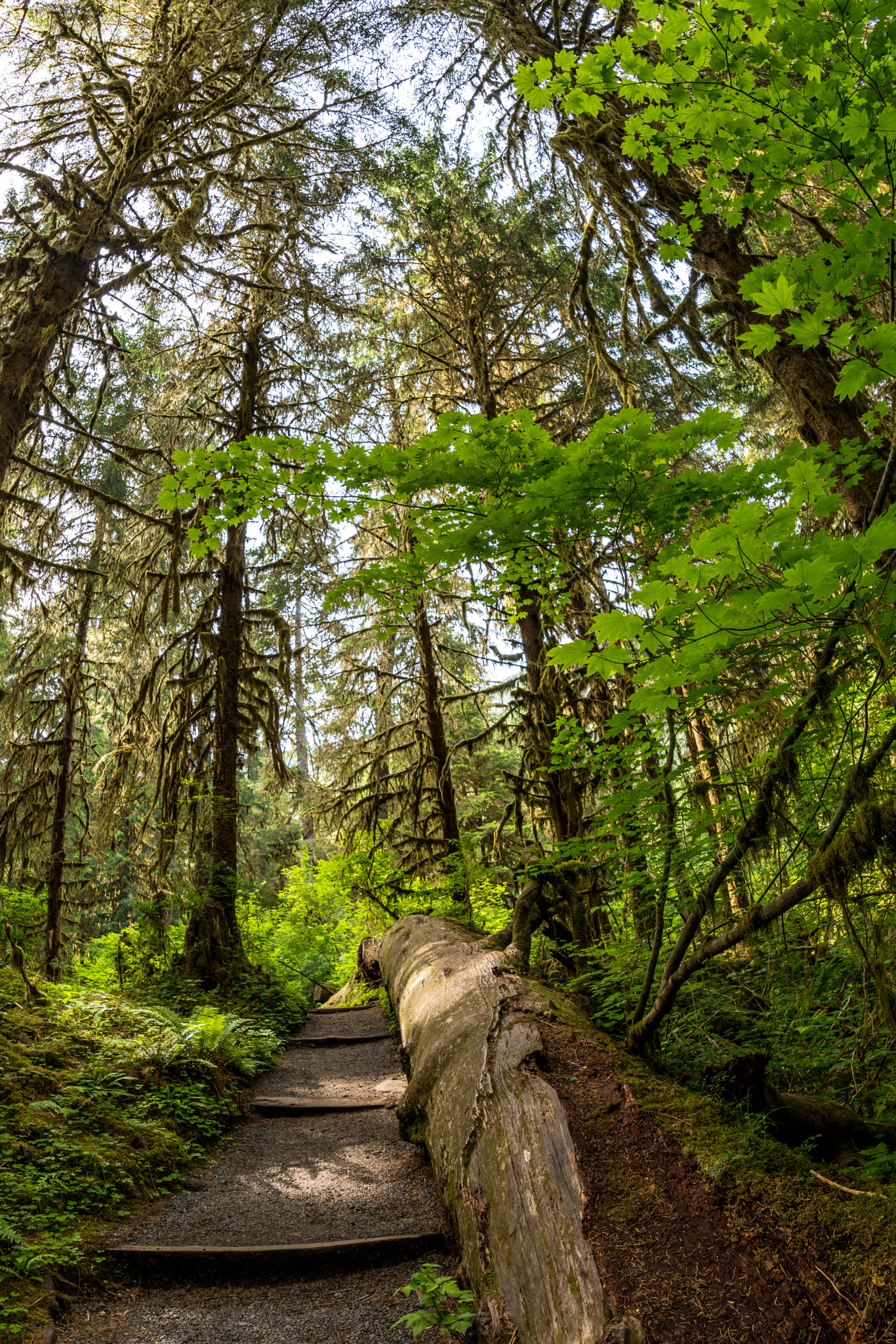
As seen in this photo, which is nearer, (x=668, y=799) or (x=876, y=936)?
(x=876, y=936)

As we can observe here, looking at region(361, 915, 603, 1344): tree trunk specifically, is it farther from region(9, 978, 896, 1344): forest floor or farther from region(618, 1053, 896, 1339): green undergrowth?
region(618, 1053, 896, 1339): green undergrowth

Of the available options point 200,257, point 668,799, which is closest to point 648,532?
point 668,799

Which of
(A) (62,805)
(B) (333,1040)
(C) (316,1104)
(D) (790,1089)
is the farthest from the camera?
(A) (62,805)

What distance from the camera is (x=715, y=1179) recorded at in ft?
8.43

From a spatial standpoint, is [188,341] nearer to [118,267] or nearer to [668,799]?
[118,267]

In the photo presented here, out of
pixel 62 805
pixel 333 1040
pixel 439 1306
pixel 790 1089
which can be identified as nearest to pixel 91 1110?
pixel 439 1306

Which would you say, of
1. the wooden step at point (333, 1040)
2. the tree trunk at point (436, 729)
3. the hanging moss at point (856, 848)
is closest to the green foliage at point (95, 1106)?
the wooden step at point (333, 1040)

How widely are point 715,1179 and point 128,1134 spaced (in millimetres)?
3555

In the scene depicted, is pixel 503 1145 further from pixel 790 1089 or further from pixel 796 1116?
pixel 790 1089

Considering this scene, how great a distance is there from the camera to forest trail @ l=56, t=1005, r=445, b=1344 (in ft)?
9.34

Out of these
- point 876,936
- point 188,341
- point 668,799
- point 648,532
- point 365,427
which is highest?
point 188,341

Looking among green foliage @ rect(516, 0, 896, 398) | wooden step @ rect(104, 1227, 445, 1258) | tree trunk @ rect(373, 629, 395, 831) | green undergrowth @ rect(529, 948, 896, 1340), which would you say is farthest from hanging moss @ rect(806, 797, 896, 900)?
tree trunk @ rect(373, 629, 395, 831)

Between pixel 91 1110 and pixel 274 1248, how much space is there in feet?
5.48

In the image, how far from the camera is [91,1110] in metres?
4.27
